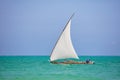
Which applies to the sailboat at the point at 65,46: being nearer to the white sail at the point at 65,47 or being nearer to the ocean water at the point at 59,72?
the white sail at the point at 65,47

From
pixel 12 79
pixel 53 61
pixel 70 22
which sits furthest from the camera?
pixel 53 61

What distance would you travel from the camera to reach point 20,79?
23641 mm

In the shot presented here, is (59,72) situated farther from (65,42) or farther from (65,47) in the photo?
(65,47)

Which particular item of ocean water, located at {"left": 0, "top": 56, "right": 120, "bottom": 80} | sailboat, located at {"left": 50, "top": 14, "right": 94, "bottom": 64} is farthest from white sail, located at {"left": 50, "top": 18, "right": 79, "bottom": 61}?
ocean water, located at {"left": 0, "top": 56, "right": 120, "bottom": 80}

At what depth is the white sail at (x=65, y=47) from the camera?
35.1 meters

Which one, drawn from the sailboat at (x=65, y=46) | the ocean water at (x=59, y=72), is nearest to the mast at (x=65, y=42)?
the sailboat at (x=65, y=46)

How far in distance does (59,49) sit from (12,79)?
13.8 m

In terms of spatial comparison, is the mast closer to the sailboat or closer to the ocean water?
the sailboat

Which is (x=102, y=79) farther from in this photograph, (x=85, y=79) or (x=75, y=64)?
(x=75, y=64)

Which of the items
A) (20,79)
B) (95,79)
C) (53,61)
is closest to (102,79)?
(95,79)

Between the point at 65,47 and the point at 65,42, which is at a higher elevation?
the point at 65,42

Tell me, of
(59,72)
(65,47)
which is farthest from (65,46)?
(59,72)

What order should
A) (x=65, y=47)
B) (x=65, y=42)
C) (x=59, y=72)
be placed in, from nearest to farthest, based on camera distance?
(x=59, y=72) < (x=65, y=42) < (x=65, y=47)

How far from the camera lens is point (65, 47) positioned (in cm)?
3625
